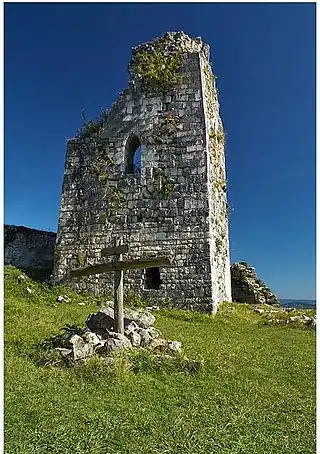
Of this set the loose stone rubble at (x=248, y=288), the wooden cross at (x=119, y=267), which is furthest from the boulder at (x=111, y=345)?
the loose stone rubble at (x=248, y=288)

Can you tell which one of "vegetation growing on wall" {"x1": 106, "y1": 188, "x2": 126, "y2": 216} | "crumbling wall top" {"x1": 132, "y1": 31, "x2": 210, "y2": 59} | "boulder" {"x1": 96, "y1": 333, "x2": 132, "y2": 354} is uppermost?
"crumbling wall top" {"x1": 132, "y1": 31, "x2": 210, "y2": 59}

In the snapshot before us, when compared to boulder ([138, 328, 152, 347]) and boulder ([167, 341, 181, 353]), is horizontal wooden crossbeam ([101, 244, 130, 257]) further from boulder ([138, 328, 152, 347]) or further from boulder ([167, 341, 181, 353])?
boulder ([167, 341, 181, 353])

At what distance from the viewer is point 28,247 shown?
17953 millimetres

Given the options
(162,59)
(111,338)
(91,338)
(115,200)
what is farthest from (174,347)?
(162,59)

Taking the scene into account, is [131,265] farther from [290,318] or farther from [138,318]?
[290,318]

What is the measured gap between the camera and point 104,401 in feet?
16.8

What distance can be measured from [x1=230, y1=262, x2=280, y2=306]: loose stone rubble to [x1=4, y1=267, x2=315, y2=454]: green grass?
Result: 358 inches

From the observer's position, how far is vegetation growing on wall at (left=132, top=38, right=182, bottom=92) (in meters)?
14.4

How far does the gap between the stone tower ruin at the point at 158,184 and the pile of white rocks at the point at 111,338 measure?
15.8 ft

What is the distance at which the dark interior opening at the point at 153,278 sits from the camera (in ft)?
A: 43.8

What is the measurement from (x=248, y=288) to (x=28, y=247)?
953 cm

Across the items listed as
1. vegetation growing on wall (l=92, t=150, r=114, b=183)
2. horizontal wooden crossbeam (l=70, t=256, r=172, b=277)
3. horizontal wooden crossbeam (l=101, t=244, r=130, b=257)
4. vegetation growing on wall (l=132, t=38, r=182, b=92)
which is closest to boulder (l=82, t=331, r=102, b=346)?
horizontal wooden crossbeam (l=70, t=256, r=172, b=277)

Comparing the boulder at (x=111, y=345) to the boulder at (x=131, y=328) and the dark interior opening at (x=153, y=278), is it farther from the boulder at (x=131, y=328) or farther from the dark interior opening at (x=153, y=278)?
the dark interior opening at (x=153, y=278)

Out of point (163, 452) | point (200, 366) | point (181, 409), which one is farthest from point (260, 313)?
A: point (163, 452)
